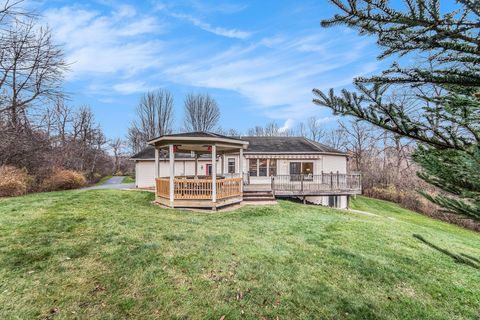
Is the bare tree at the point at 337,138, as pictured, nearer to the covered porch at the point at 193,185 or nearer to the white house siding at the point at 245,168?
the white house siding at the point at 245,168

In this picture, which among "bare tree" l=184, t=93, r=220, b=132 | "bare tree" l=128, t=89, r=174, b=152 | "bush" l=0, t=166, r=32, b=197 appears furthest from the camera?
"bare tree" l=184, t=93, r=220, b=132

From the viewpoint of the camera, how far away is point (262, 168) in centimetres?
1995

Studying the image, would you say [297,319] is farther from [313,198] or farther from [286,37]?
[313,198]

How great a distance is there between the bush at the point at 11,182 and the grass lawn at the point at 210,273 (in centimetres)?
697

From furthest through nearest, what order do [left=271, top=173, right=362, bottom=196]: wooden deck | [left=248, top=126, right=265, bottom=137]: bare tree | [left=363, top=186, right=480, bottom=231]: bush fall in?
[left=248, top=126, right=265, bottom=137]: bare tree → [left=363, top=186, right=480, bottom=231]: bush → [left=271, top=173, right=362, bottom=196]: wooden deck

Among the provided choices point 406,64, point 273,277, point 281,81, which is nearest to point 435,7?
point 406,64

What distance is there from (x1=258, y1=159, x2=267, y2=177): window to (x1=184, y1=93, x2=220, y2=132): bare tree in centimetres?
2029

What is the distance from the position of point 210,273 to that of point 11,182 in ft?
48.4

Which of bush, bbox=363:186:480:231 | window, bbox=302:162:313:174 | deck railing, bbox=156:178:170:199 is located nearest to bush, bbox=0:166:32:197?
deck railing, bbox=156:178:170:199

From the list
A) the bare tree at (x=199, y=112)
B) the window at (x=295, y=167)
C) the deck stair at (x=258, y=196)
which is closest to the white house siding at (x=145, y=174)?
the deck stair at (x=258, y=196)

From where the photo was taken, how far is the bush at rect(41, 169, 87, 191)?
56.5 ft

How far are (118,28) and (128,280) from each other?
11145 millimetres

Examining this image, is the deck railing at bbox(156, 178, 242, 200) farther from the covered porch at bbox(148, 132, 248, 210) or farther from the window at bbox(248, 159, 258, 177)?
the window at bbox(248, 159, 258, 177)

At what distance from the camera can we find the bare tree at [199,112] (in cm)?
3816
